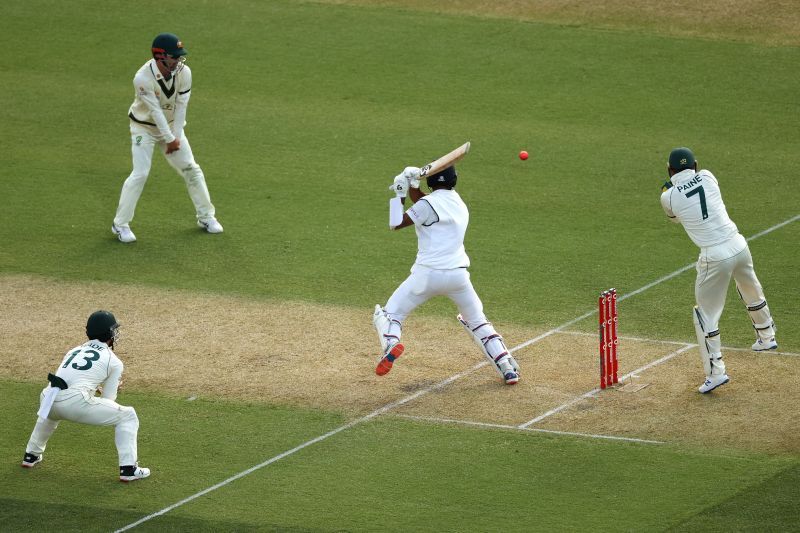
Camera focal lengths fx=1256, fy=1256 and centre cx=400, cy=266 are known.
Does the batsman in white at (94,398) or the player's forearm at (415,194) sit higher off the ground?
the player's forearm at (415,194)

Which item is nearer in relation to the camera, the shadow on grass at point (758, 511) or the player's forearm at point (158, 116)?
the shadow on grass at point (758, 511)

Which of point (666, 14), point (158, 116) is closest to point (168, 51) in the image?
point (158, 116)

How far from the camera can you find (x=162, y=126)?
55.8 ft

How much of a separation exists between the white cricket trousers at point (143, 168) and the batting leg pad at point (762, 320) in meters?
7.89

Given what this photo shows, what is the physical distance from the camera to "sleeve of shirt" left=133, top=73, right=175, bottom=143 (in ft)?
55.5

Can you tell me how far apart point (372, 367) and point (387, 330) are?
104 cm

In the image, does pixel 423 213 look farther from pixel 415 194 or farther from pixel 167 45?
pixel 167 45

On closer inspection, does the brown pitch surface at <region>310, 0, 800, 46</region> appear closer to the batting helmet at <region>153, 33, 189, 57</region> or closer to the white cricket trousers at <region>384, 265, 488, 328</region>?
the batting helmet at <region>153, 33, 189, 57</region>

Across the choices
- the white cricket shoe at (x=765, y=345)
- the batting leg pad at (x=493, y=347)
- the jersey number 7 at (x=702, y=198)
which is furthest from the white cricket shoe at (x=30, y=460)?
the white cricket shoe at (x=765, y=345)

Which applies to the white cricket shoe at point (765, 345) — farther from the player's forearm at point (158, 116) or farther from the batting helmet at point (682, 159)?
the player's forearm at point (158, 116)

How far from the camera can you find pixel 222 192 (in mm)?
19500

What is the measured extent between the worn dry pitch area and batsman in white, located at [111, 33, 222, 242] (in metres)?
1.79

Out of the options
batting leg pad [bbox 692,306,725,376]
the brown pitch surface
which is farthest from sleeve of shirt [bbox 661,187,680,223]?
the brown pitch surface

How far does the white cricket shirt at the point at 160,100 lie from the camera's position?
55.5 ft
